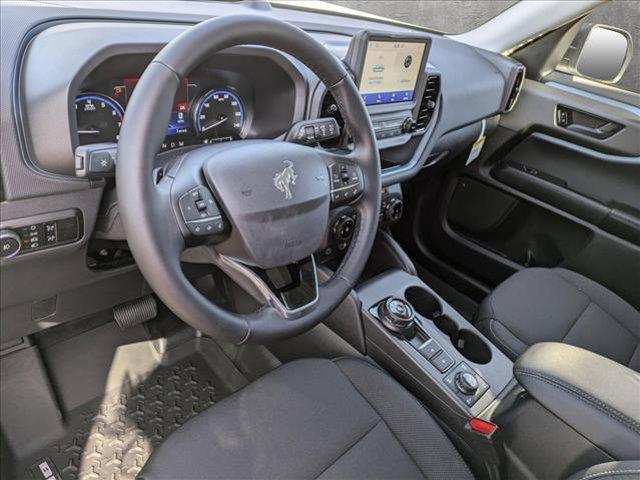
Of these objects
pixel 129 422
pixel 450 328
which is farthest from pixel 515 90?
pixel 129 422

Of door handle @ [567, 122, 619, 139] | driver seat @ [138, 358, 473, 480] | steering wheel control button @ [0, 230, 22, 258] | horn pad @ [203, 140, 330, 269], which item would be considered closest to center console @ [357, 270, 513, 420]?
driver seat @ [138, 358, 473, 480]

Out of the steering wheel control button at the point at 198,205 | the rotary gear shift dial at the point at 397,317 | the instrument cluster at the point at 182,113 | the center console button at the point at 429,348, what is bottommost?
the center console button at the point at 429,348

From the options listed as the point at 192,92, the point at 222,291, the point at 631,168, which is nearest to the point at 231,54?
the point at 192,92

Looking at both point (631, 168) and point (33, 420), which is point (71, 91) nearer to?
point (33, 420)

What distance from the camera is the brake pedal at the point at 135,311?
57.8 inches

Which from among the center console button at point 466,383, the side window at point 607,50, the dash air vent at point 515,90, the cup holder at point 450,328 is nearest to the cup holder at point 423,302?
the cup holder at point 450,328

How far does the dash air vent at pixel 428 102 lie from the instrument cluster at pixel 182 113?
633 mm

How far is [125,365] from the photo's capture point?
1.58 metres

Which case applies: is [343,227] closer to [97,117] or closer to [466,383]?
[466,383]

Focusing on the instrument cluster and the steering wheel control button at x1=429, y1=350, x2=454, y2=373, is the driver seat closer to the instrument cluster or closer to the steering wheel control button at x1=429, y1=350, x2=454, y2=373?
the steering wheel control button at x1=429, y1=350, x2=454, y2=373

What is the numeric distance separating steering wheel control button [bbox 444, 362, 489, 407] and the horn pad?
53cm

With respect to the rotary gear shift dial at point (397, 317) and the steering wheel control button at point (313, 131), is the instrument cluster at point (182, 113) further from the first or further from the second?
the rotary gear shift dial at point (397, 317)

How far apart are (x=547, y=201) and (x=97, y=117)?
1636 millimetres

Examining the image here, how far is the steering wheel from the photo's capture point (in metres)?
0.77
